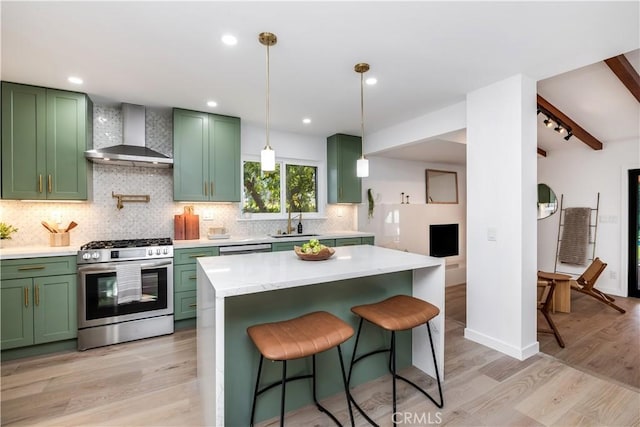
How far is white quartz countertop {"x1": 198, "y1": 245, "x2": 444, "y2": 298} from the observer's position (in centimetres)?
151

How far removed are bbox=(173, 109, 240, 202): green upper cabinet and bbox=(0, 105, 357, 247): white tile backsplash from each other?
0.31 m

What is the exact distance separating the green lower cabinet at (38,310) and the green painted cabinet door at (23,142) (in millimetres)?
846

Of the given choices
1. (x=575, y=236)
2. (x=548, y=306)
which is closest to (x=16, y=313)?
(x=548, y=306)

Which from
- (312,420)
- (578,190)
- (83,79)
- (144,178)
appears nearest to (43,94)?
(83,79)

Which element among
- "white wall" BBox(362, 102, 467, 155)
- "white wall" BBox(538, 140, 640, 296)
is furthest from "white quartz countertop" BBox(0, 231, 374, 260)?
"white wall" BBox(538, 140, 640, 296)

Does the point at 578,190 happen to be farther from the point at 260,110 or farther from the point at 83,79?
the point at 83,79

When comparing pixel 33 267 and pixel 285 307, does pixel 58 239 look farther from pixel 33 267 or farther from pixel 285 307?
pixel 285 307

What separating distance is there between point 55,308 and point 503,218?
420cm

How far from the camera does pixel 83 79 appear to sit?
8.77ft

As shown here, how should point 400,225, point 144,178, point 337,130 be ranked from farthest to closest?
point 400,225 < point 337,130 < point 144,178

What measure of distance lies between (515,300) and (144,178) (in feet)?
13.6

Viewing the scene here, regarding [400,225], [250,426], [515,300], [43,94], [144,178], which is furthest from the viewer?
[400,225]

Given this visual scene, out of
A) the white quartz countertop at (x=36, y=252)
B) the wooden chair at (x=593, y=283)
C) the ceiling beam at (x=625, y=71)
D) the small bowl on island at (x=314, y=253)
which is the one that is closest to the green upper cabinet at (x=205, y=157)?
the white quartz countertop at (x=36, y=252)

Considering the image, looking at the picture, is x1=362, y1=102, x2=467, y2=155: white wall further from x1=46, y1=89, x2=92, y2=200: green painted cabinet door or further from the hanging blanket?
x1=46, y1=89, x2=92, y2=200: green painted cabinet door
